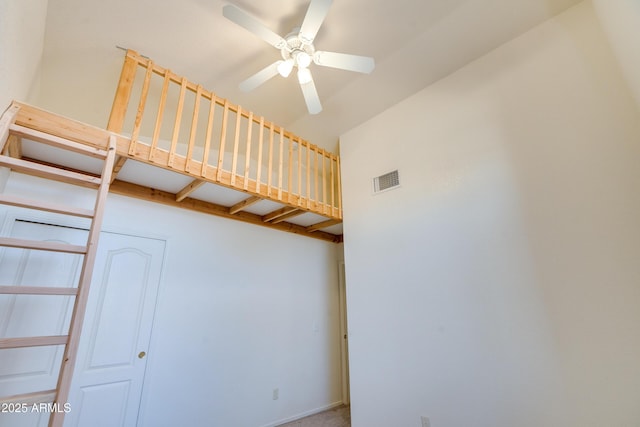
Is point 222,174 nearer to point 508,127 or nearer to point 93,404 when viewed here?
point 93,404

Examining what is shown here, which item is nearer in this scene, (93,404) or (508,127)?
(93,404)

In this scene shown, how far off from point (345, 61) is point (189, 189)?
1899 mm

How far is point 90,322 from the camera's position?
93.0 inches

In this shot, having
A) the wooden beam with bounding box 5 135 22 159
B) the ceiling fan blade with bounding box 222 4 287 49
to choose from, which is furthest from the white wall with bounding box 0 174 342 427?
the ceiling fan blade with bounding box 222 4 287 49

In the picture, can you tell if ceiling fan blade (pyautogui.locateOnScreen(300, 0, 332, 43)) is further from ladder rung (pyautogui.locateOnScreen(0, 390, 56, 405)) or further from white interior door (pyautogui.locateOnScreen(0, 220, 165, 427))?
ladder rung (pyautogui.locateOnScreen(0, 390, 56, 405))

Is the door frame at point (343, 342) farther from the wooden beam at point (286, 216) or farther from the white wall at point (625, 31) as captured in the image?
the white wall at point (625, 31)

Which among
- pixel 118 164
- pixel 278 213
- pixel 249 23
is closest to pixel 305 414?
pixel 278 213

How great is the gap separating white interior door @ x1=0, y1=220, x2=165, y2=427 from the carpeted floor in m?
1.90

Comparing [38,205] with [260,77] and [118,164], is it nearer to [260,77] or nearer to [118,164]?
[118,164]

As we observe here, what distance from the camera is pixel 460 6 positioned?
2363 mm

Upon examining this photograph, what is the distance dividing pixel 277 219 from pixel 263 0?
7.79ft

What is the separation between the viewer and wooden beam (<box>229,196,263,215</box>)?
3.05 meters

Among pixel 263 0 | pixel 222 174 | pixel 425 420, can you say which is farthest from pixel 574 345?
pixel 263 0

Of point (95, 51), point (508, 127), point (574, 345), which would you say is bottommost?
point (574, 345)
